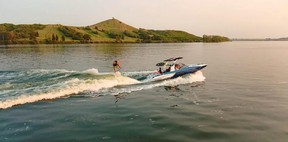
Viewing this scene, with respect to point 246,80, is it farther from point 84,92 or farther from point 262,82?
point 84,92

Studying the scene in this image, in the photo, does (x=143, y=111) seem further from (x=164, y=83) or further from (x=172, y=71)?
(x=172, y=71)

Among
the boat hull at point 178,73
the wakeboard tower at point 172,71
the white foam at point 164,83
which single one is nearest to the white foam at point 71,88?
the white foam at point 164,83

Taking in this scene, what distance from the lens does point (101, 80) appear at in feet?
107

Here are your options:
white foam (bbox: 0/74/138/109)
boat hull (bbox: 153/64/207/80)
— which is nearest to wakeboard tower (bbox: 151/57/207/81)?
boat hull (bbox: 153/64/207/80)

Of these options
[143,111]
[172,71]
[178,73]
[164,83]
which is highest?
[172,71]

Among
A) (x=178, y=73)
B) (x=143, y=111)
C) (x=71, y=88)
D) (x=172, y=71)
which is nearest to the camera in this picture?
(x=143, y=111)

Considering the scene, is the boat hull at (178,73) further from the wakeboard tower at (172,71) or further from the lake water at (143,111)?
the lake water at (143,111)

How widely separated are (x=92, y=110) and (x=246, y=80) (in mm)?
23346

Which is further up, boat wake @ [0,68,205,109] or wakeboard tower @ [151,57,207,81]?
wakeboard tower @ [151,57,207,81]

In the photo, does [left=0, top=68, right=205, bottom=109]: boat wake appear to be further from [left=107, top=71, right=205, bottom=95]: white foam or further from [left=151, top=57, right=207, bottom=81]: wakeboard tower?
[left=151, top=57, right=207, bottom=81]: wakeboard tower

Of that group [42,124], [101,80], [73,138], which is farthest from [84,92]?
[73,138]

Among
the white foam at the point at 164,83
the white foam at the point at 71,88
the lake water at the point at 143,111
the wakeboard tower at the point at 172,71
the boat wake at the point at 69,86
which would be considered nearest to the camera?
the lake water at the point at 143,111

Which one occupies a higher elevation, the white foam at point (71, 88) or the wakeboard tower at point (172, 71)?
the wakeboard tower at point (172, 71)

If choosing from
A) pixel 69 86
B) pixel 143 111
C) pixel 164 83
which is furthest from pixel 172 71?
pixel 143 111
